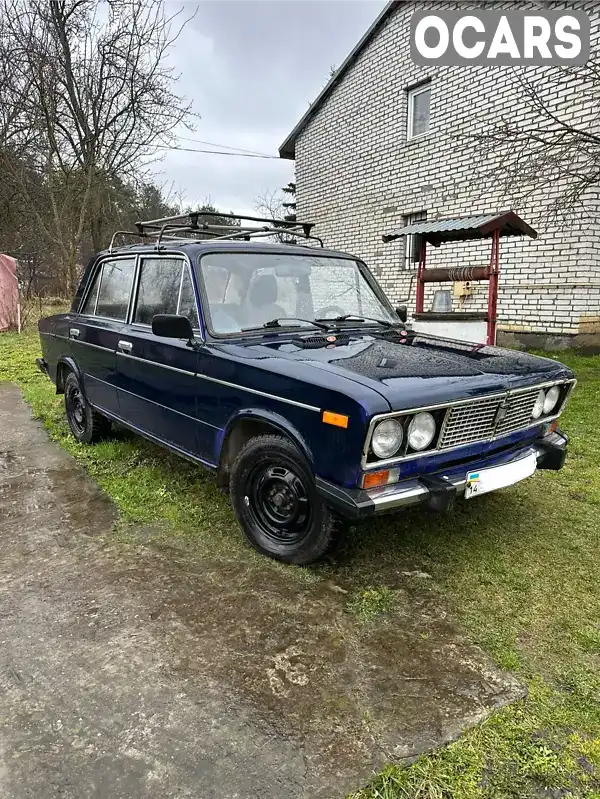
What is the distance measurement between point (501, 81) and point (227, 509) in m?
9.27

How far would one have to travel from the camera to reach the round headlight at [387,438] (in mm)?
2472

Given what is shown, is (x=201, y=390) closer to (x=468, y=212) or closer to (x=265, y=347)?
(x=265, y=347)

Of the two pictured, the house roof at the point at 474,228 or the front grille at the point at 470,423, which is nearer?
the front grille at the point at 470,423

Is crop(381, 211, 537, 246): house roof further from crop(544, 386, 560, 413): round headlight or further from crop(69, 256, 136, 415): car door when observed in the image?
crop(69, 256, 136, 415): car door

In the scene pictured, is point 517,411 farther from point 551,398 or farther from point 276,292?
point 276,292

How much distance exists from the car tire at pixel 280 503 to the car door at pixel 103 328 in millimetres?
1871

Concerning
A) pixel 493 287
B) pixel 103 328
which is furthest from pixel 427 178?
pixel 103 328

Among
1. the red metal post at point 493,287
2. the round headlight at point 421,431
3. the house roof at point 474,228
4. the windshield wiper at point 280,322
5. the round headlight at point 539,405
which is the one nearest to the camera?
the round headlight at point 421,431

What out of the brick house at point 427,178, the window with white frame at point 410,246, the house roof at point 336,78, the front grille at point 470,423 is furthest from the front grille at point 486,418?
the house roof at point 336,78

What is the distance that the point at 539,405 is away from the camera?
10.7ft

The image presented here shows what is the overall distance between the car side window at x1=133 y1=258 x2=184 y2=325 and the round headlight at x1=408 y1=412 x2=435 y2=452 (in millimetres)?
1904

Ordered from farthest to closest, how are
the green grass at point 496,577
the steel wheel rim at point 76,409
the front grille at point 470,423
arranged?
1. the steel wheel rim at point 76,409
2. the front grille at point 470,423
3. the green grass at point 496,577

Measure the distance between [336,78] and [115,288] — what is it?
1068 centimetres

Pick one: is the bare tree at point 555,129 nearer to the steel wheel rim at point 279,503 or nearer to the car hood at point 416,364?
the car hood at point 416,364
